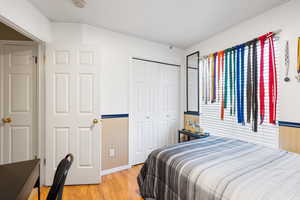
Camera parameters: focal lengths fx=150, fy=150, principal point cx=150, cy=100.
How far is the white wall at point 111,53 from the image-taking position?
2.34 metres

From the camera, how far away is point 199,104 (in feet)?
10.4

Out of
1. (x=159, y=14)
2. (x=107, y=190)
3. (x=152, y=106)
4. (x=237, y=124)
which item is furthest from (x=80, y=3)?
(x=237, y=124)

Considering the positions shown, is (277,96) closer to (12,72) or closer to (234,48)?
(234,48)

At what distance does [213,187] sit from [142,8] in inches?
85.3

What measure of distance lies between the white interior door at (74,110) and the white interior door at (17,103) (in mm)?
318

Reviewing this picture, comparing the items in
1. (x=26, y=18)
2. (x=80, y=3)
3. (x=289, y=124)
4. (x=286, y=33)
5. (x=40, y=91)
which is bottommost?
(x=289, y=124)

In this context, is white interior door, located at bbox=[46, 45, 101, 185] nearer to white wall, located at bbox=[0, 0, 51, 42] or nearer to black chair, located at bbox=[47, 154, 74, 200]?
white wall, located at bbox=[0, 0, 51, 42]

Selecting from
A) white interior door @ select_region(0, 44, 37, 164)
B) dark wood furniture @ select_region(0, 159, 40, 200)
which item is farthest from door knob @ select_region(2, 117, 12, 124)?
dark wood furniture @ select_region(0, 159, 40, 200)

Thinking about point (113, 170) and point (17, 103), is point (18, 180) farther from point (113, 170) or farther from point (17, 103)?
point (113, 170)

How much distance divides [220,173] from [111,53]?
2379 millimetres

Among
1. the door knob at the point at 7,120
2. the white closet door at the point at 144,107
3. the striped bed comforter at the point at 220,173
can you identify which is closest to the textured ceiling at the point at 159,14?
the white closet door at the point at 144,107

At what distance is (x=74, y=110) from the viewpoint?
7.31 ft

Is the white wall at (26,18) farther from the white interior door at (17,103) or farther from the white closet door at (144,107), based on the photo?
the white closet door at (144,107)

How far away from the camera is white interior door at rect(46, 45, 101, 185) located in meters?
2.18
